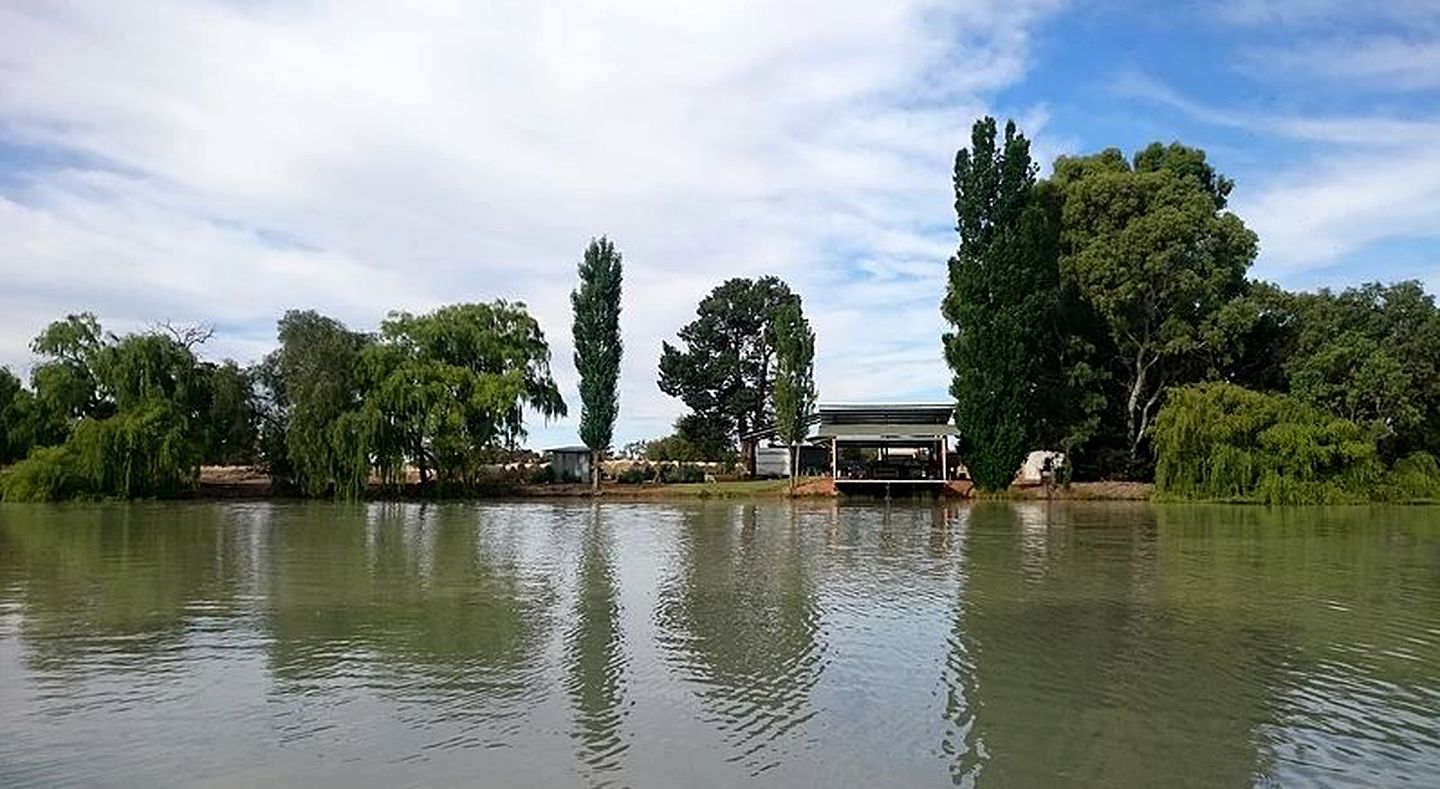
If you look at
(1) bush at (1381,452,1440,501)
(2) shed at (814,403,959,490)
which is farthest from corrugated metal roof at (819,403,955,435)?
(1) bush at (1381,452,1440,501)

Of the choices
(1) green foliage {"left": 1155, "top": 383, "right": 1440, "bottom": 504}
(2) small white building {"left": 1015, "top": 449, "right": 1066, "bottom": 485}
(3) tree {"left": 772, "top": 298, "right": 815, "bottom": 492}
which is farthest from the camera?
(3) tree {"left": 772, "top": 298, "right": 815, "bottom": 492}

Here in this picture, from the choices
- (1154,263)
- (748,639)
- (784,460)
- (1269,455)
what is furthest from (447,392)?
(748,639)

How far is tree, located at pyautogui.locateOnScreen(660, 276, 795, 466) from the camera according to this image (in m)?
71.8

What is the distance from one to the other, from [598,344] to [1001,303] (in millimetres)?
21376

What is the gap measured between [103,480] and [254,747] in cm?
3986

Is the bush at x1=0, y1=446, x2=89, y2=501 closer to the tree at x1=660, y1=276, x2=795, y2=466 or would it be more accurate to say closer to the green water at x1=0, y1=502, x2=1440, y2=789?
the green water at x1=0, y1=502, x2=1440, y2=789

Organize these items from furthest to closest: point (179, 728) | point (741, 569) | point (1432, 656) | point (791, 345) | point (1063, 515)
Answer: point (791, 345), point (1063, 515), point (741, 569), point (1432, 656), point (179, 728)

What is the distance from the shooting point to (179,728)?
8906mm

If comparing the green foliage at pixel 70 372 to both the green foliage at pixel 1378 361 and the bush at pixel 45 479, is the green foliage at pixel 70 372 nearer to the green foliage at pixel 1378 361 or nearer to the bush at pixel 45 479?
the bush at pixel 45 479

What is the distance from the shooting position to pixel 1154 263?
45.2 m

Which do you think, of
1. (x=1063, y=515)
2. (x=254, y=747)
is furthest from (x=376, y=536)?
(x=1063, y=515)

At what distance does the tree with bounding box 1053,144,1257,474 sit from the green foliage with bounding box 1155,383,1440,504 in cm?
401

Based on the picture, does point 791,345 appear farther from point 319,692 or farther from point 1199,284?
point 319,692

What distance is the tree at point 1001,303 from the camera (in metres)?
46.6
